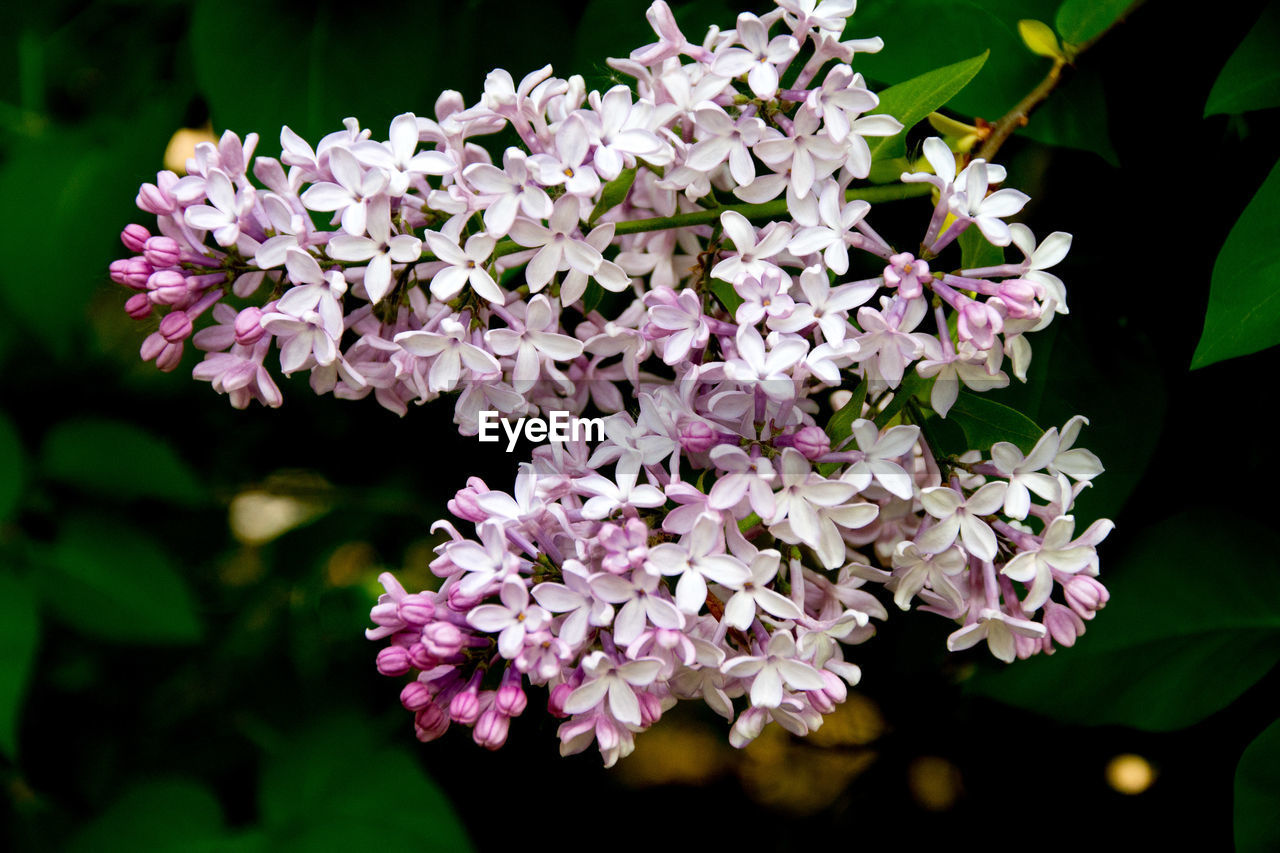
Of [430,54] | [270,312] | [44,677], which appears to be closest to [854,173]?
[270,312]

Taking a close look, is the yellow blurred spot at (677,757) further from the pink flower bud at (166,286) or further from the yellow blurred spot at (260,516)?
the pink flower bud at (166,286)

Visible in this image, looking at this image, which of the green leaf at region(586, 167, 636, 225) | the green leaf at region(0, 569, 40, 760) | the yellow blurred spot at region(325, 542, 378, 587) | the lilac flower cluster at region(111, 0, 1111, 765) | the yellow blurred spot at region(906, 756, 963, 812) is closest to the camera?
the lilac flower cluster at region(111, 0, 1111, 765)

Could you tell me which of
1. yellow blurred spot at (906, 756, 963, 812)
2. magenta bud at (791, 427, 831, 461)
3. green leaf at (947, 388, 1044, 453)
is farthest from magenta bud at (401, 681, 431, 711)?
yellow blurred spot at (906, 756, 963, 812)

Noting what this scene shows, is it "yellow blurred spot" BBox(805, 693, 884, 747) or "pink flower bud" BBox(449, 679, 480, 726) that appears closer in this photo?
"pink flower bud" BBox(449, 679, 480, 726)

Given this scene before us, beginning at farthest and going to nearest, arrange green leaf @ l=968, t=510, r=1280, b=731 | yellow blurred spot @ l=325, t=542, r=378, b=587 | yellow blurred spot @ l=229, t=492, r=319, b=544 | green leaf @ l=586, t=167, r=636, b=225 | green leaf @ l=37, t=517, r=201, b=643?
yellow blurred spot @ l=229, t=492, r=319, b=544 → yellow blurred spot @ l=325, t=542, r=378, b=587 → green leaf @ l=37, t=517, r=201, b=643 → green leaf @ l=968, t=510, r=1280, b=731 → green leaf @ l=586, t=167, r=636, b=225

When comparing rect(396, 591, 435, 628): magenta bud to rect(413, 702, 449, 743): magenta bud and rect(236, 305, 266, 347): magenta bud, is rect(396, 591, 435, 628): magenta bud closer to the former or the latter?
rect(413, 702, 449, 743): magenta bud

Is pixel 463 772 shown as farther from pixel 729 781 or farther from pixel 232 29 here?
pixel 232 29
